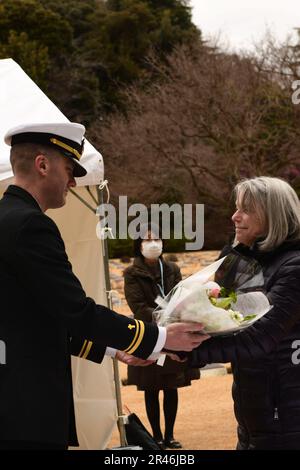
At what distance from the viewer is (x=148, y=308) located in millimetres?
7031

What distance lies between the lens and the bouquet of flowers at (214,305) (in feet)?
10.7

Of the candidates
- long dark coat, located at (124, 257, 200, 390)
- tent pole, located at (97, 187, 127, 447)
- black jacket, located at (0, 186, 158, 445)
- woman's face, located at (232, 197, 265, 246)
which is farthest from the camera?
long dark coat, located at (124, 257, 200, 390)

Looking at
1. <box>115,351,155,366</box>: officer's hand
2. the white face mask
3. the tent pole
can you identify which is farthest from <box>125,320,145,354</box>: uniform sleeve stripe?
the white face mask

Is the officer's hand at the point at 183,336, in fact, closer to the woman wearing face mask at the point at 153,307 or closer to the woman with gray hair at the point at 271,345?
the woman with gray hair at the point at 271,345

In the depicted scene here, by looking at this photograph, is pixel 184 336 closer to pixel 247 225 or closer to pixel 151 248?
pixel 247 225

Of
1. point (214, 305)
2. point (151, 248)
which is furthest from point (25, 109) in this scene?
point (214, 305)

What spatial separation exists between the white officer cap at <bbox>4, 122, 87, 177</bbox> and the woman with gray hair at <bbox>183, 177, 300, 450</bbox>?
85 cm

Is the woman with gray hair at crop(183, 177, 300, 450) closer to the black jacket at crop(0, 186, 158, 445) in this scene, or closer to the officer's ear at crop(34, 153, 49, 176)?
the black jacket at crop(0, 186, 158, 445)

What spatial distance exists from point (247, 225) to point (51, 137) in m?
1.00

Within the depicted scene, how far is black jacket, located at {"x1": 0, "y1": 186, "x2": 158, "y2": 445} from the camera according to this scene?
9.32 feet

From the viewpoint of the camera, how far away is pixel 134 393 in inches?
392

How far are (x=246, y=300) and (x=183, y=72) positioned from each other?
25891 mm

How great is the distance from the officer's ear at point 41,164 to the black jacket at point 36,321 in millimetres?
105

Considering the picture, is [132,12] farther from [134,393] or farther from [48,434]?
[48,434]
